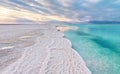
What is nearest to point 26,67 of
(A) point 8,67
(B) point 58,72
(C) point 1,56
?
(A) point 8,67

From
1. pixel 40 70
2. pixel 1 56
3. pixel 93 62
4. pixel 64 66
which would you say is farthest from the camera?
pixel 93 62

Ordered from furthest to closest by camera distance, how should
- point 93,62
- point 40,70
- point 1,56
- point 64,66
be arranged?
point 93,62 < point 1,56 < point 64,66 < point 40,70

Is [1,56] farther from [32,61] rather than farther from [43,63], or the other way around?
[43,63]

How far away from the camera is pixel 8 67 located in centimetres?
1510

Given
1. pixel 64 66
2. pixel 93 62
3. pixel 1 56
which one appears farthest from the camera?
pixel 93 62

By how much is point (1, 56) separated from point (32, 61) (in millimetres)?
3022

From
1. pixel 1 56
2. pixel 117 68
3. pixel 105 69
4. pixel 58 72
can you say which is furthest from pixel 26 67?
pixel 117 68

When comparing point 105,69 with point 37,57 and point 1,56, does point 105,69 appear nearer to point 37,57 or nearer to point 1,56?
point 37,57

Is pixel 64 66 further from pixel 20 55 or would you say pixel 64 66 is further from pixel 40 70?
pixel 20 55

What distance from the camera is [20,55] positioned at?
19.4 meters

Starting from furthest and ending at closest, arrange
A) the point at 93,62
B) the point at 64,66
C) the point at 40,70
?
the point at 93,62, the point at 64,66, the point at 40,70

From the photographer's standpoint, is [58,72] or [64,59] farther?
[64,59]

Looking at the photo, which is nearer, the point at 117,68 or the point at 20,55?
the point at 117,68

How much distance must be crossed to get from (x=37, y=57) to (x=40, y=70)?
451cm
